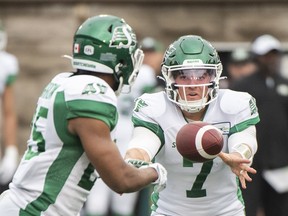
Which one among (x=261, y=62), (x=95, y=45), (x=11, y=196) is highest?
(x=95, y=45)

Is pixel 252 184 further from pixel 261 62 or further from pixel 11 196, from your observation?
pixel 11 196

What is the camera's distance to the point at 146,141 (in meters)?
5.82

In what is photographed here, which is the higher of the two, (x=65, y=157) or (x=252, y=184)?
(x=65, y=157)

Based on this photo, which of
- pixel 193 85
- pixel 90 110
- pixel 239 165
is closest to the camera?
pixel 90 110

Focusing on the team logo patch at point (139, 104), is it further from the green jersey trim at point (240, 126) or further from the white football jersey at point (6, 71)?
the white football jersey at point (6, 71)

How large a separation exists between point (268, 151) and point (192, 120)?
10.1ft

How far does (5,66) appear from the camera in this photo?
30.6 ft

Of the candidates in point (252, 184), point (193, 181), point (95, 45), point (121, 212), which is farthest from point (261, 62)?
point (95, 45)

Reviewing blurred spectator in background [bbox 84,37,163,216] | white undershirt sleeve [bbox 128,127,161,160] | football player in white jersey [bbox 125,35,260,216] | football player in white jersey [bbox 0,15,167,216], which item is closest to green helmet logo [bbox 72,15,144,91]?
football player in white jersey [bbox 0,15,167,216]

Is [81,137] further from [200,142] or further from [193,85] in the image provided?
[193,85]

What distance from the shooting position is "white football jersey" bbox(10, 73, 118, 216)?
507 cm

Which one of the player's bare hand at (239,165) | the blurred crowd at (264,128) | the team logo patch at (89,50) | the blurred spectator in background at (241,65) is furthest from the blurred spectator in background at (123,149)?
the team logo patch at (89,50)

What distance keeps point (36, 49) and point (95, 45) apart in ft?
26.4

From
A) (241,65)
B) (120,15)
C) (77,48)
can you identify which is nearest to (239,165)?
(77,48)
